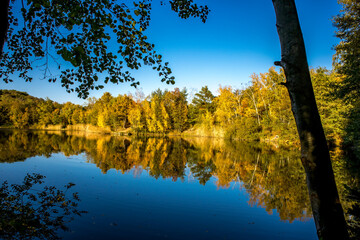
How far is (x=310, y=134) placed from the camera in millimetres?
1571

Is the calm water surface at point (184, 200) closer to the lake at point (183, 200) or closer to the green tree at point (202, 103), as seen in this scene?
the lake at point (183, 200)

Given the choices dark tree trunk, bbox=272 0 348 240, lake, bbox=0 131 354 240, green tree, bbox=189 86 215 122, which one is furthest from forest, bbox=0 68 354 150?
dark tree trunk, bbox=272 0 348 240

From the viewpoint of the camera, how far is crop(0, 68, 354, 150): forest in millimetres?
20770

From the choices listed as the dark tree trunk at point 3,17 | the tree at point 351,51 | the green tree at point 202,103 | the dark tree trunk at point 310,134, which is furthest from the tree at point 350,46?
the green tree at point 202,103

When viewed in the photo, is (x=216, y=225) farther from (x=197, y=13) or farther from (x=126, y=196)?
(x=197, y=13)

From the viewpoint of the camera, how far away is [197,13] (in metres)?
3.38

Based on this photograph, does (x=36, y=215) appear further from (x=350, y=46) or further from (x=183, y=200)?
(x=350, y=46)

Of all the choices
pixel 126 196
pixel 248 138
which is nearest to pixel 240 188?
pixel 126 196

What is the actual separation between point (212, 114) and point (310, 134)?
140ft

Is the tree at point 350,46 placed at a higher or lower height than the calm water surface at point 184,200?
higher

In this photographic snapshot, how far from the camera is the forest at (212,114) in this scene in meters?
20.8

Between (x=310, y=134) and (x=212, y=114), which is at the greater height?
(x=212, y=114)

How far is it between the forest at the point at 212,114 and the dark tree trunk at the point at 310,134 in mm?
12478

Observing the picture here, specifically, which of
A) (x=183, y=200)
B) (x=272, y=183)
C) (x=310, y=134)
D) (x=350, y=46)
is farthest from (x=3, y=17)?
(x=350, y=46)
